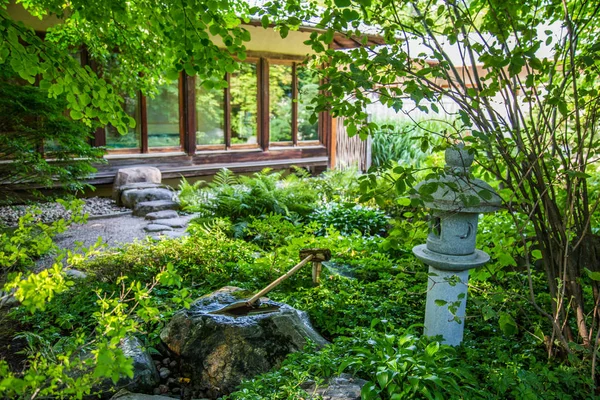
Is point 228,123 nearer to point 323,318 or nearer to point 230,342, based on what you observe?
point 323,318

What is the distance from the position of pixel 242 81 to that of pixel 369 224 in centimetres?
619

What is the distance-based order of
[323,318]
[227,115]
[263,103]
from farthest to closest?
1. [263,103]
2. [227,115]
3. [323,318]

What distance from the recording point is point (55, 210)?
8406 mm

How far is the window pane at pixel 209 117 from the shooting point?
1141cm

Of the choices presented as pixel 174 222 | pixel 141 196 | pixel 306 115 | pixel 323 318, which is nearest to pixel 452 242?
pixel 323 318

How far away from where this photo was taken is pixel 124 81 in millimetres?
6562

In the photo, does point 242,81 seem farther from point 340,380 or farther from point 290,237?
point 340,380

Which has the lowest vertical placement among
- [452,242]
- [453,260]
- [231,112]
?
[453,260]

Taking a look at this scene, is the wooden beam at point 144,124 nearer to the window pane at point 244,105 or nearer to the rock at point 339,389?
the window pane at point 244,105

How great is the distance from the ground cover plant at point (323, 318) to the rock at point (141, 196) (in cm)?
306

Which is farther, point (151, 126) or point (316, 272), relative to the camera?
point (151, 126)

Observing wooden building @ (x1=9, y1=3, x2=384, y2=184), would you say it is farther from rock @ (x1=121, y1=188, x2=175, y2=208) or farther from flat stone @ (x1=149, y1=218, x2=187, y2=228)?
flat stone @ (x1=149, y1=218, x2=187, y2=228)

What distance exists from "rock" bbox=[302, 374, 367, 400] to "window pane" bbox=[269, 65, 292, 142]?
1020 centimetres

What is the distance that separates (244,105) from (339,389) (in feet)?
32.9
